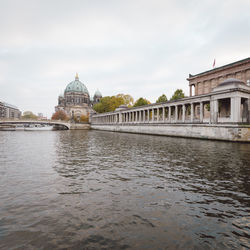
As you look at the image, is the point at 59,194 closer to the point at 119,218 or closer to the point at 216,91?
the point at 119,218

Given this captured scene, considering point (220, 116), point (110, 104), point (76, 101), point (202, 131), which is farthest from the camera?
point (76, 101)

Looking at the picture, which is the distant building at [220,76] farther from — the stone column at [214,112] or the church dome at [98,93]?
the church dome at [98,93]

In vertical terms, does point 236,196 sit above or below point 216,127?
below

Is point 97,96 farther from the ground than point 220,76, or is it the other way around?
point 97,96

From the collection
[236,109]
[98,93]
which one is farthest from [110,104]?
[98,93]

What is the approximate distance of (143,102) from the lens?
80.4m

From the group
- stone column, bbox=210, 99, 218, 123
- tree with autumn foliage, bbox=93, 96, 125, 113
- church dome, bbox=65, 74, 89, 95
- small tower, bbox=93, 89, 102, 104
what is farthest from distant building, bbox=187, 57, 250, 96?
small tower, bbox=93, 89, 102, 104

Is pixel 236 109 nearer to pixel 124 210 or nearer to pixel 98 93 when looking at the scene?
pixel 124 210

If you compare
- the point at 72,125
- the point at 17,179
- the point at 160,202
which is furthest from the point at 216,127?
the point at 72,125

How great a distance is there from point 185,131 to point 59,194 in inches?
1360

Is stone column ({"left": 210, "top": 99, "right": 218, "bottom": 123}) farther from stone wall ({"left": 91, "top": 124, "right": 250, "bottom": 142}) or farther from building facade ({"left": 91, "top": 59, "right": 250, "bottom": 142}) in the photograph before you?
stone wall ({"left": 91, "top": 124, "right": 250, "bottom": 142})

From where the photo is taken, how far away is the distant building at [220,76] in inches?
1725

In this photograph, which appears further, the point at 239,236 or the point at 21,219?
the point at 21,219

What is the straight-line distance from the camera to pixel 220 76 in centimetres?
4988
